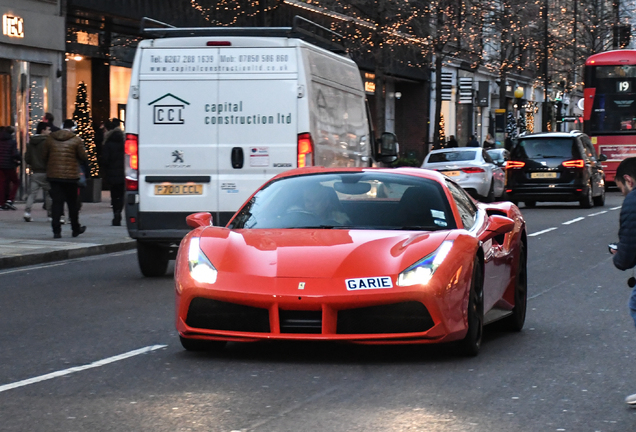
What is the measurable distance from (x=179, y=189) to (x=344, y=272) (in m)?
5.88

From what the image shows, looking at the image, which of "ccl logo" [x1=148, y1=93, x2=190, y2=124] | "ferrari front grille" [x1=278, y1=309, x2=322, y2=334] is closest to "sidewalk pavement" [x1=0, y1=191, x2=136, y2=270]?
"ccl logo" [x1=148, y1=93, x2=190, y2=124]

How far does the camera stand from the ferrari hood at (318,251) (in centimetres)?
735

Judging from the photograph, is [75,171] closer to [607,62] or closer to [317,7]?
[317,7]

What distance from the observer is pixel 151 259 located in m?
13.7

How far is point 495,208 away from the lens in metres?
9.62

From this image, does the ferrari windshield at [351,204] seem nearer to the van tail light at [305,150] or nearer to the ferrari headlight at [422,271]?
the ferrari headlight at [422,271]

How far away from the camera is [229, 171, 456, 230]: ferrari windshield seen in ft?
27.0

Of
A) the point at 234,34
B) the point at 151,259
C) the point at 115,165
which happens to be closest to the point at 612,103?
the point at 115,165

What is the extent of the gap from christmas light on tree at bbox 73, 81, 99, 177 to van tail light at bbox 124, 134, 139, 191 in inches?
665

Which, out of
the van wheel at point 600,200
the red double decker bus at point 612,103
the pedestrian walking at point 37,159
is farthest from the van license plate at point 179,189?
the red double decker bus at point 612,103

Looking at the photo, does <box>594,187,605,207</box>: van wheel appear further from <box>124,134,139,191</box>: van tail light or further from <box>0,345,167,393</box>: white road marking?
<box>0,345,167,393</box>: white road marking

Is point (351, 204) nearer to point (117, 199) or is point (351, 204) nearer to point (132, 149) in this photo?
point (132, 149)

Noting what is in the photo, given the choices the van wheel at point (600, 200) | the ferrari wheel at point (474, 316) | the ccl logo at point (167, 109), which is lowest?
the van wheel at point (600, 200)

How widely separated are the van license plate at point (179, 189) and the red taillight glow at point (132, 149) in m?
0.33
